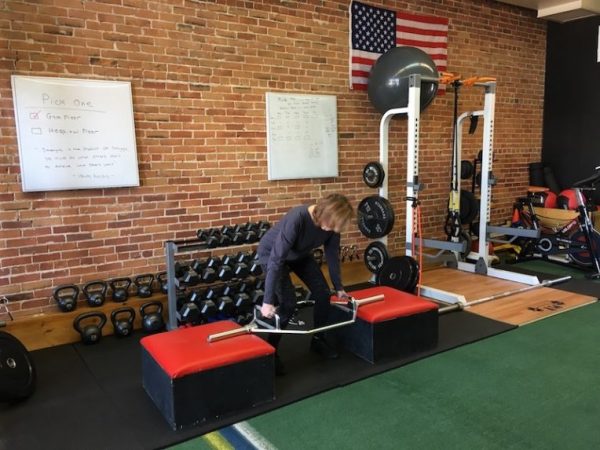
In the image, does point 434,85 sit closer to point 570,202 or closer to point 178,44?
point 178,44

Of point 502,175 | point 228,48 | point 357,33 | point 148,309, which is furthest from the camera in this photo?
point 502,175

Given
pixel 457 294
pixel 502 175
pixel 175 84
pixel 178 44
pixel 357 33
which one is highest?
pixel 357 33

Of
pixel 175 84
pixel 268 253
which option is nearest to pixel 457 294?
pixel 268 253

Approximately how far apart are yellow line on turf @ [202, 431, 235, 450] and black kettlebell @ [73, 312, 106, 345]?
1.45 metres

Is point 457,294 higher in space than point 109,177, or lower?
lower

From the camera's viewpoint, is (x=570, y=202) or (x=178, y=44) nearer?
(x=178, y=44)

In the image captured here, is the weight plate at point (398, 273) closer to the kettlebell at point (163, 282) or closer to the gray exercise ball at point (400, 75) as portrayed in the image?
the gray exercise ball at point (400, 75)

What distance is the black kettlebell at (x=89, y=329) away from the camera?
3.24 metres

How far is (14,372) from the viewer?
8.18 feet

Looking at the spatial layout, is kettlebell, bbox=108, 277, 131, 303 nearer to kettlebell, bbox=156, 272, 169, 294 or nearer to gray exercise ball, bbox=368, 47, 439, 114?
kettlebell, bbox=156, 272, 169, 294

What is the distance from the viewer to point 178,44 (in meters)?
3.62

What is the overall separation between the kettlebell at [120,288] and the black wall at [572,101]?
204 inches

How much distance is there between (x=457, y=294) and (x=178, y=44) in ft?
9.86

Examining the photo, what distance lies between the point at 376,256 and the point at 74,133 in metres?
2.57
